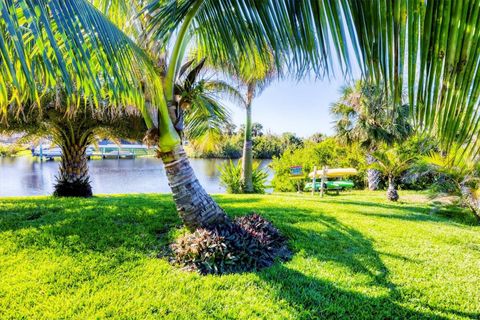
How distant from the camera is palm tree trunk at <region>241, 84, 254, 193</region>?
Result: 12859mm

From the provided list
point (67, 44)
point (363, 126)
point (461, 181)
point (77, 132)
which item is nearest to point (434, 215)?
point (461, 181)

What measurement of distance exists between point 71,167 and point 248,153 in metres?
7.01

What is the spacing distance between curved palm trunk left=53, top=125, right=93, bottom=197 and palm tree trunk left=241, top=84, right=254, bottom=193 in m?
6.56

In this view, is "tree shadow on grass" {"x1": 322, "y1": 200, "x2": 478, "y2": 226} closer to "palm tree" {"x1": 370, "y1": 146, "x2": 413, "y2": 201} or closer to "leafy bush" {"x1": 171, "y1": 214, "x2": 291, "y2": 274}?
"palm tree" {"x1": 370, "y1": 146, "x2": 413, "y2": 201}

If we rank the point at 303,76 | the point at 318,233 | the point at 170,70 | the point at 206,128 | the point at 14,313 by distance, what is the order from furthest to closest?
the point at 206,128 < the point at 318,233 < the point at 170,70 < the point at 14,313 < the point at 303,76

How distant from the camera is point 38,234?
472 cm

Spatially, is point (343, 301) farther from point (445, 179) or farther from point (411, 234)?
point (445, 179)

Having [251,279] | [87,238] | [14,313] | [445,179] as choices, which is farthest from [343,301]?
[445,179]

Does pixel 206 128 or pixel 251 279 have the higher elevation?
pixel 206 128

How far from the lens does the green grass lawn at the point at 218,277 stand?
302 centimetres

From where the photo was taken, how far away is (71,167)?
881 cm

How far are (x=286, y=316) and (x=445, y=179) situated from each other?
296 inches

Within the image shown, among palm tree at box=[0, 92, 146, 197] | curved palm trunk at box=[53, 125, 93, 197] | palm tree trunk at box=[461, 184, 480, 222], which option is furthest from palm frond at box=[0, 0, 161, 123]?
palm tree trunk at box=[461, 184, 480, 222]

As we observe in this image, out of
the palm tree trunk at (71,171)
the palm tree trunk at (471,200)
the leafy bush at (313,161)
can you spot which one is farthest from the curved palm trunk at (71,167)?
the leafy bush at (313,161)
